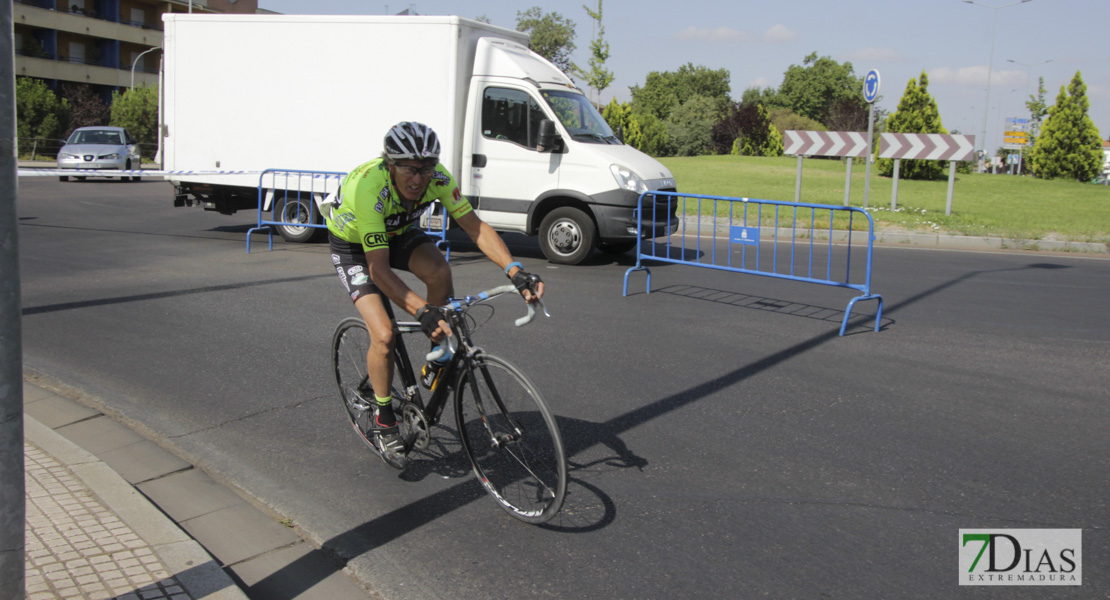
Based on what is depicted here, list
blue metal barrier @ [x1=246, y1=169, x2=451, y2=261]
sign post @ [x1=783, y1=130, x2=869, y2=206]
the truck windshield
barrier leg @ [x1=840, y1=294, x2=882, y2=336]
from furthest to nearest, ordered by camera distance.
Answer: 1. sign post @ [x1=783, y1=130, x2=869, y2=206]
2. blue metal barrier @ [x1=246, y1=169, x2=451, y2=261]
3. the truck windshield
4. barrier leg @ [x1=840, y1=294, x2=882, y2=336]

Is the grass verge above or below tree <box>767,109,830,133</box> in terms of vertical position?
below

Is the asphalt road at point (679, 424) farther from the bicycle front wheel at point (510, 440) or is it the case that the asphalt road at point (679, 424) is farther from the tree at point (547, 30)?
the tree at point (547, 30)

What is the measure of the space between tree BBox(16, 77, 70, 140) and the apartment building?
9.05m

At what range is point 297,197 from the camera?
1435cm

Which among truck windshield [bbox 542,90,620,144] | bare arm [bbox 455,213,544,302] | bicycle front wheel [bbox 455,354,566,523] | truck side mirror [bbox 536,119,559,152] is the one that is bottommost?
bicycle front wheel [bbox 455,354,566,523]

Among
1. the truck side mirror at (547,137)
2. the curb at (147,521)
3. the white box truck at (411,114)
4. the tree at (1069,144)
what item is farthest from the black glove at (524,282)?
the tree at (1069,144)

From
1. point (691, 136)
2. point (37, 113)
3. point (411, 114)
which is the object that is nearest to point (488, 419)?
point (411, 114)

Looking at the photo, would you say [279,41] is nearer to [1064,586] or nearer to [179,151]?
[179,151]

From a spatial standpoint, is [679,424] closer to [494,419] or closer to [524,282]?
[494,419]

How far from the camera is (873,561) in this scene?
377 cm

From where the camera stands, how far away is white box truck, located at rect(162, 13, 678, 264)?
1249 cm

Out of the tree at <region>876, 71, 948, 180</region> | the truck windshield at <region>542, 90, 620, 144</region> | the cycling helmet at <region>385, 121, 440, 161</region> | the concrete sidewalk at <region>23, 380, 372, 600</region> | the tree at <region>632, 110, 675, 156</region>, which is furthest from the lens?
the tree at <region>632, 110, 675, 156</region>

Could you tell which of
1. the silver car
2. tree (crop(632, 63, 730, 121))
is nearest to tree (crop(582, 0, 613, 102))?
the silver car

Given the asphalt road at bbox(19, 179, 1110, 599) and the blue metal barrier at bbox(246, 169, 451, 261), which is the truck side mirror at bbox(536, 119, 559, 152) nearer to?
the blue metal barrier at bbox(246, 169, 451, 261)
